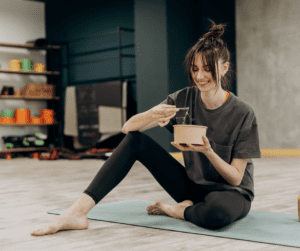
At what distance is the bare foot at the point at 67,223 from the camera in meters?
1.66

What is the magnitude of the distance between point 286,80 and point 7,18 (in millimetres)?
4307

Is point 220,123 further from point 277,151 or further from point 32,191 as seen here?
point 277,151

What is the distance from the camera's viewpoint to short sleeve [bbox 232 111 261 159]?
1.67 metres

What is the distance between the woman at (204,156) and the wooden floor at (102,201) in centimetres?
11

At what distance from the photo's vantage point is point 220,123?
5.69 feet

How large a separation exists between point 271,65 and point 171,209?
4.77 metres

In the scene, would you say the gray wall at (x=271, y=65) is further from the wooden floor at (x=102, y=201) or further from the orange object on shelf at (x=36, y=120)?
the orange object on shelf at (x=36, y=120)

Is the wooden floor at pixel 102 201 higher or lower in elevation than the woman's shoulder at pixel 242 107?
lower

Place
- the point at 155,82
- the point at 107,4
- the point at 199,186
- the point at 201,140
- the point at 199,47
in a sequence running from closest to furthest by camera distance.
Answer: the point at 201,140 → the point at 199,47 → the point at 199,186 → the point at 155,82 → the point at 107,4

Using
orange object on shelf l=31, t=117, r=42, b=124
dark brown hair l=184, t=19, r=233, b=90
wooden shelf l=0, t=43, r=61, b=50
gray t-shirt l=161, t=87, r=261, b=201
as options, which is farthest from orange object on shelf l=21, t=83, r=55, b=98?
dark brown hair l=184, t=19, r=233, b=90

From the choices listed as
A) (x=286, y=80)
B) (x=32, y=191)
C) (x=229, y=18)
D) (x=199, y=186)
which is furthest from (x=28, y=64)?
(x=199, y=186)

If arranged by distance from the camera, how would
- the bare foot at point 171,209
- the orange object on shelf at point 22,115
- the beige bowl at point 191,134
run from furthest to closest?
the orange object on shelf at point 22,115 < the bare foot at point 171,209 < the beige bowl at point 191,134

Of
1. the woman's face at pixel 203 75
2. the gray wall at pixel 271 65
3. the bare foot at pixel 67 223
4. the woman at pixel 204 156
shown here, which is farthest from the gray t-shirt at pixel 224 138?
the gray wall at pixel 271 65

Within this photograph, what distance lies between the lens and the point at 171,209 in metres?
1.92
